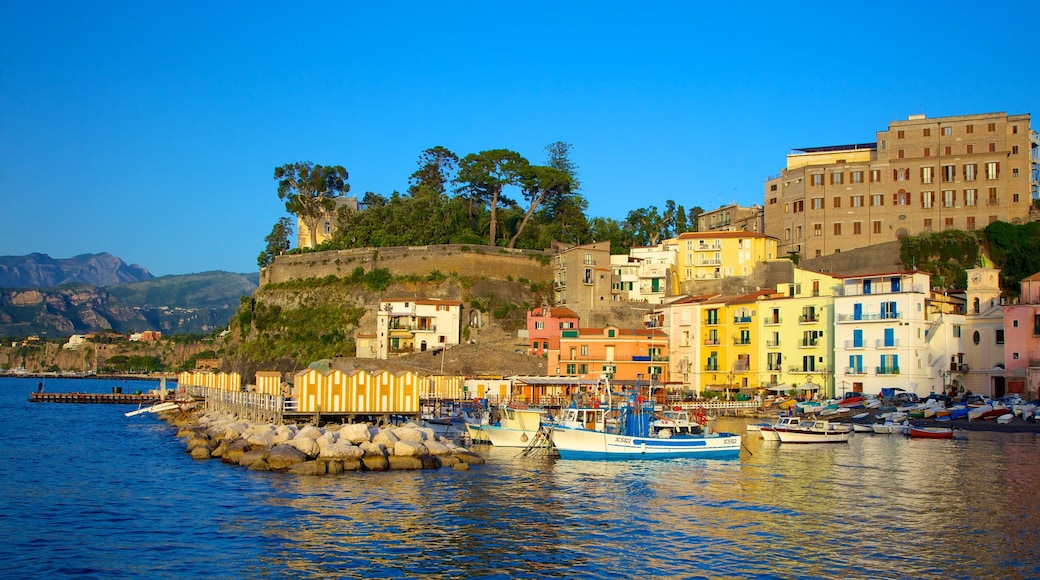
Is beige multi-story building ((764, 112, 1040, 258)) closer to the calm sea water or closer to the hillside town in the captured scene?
the hillside town

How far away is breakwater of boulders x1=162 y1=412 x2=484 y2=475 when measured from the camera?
30.3 metres

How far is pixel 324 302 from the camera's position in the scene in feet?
263

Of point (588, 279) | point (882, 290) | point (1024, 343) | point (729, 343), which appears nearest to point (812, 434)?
point (882, 290)

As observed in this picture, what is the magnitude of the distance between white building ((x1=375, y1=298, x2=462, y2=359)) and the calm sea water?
3727 centimetres

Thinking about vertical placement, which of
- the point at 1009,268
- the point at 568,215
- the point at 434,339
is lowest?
the point at 434,339

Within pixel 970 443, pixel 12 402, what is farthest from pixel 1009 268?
pixel 12 402

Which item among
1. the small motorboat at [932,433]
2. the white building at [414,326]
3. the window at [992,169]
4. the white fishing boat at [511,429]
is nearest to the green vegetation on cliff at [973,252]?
the window at [992,169]

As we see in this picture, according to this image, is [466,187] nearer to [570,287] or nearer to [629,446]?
[570,287]

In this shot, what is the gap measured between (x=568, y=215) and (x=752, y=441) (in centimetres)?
4954

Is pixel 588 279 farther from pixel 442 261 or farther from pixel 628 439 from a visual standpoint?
pixel 628 439

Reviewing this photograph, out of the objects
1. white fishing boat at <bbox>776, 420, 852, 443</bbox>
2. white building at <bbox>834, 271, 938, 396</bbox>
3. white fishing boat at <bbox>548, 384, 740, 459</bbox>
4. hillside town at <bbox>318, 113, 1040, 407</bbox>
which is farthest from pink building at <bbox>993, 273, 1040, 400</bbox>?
white fishing boat at <bbox>548, 384, 740, 459</bbox>

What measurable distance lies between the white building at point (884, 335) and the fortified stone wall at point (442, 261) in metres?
30.7

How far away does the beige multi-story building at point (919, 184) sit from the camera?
227 feet

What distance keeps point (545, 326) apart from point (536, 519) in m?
46.4
